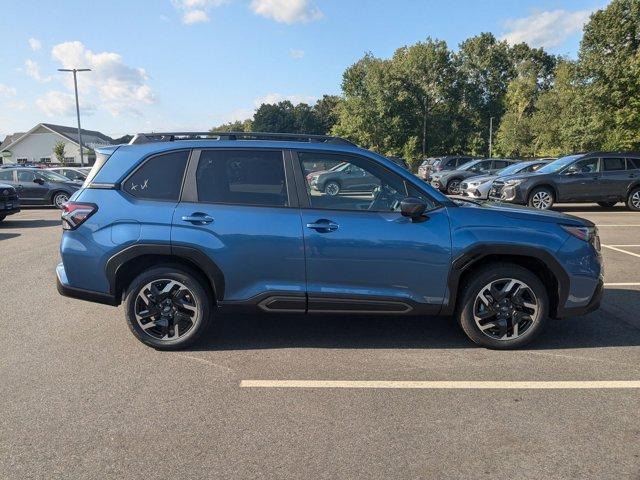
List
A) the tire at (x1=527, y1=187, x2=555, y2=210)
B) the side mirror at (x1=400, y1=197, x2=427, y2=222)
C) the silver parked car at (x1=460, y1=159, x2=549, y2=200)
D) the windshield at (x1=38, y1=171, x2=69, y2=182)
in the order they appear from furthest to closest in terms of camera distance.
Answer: the windshield at (x1=38, y1=171, x2=69, y2=182) < the silver parked car at (x1=460, y1=159, x2=549, y2=200) < the tire at (x1=527, y1=187, x2=555, y2=210) < the side mirror at (x1=400, y1=197, x2=427, y2=222)

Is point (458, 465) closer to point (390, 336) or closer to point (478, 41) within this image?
point (390, 336)

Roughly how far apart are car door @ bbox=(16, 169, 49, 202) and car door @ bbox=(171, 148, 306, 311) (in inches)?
601

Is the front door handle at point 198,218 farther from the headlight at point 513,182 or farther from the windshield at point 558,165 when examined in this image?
the windshield at point 558,165

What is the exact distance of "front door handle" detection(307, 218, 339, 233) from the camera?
414 centimetres

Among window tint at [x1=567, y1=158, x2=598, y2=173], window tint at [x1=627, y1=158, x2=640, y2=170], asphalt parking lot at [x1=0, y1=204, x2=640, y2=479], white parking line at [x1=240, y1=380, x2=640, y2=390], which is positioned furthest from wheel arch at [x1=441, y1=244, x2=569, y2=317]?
window tint at [x1=627, y1=158, x2=640, y2=170]

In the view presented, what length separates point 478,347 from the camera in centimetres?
446

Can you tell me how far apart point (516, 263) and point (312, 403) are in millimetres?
2232

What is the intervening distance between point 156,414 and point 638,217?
46.6ft

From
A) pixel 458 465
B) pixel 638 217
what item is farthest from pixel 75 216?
pixel 638 217

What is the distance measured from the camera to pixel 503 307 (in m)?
4.31

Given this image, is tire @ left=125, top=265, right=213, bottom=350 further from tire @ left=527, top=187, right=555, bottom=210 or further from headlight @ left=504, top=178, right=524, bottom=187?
tire @ left=527, top=187, right=555, bottom=210

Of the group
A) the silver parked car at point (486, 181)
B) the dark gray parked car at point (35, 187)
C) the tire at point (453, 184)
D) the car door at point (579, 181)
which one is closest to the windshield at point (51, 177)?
→ the dark gray parked car at point (35, 187)

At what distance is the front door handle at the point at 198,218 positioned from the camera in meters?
4.20

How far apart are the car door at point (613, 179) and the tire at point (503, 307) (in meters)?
12.0
